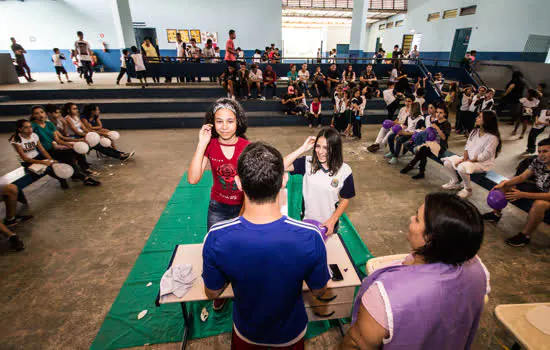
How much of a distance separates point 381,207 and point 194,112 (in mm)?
7644

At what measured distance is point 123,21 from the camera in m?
11.0

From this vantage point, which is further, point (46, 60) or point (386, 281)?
point (46, 60)

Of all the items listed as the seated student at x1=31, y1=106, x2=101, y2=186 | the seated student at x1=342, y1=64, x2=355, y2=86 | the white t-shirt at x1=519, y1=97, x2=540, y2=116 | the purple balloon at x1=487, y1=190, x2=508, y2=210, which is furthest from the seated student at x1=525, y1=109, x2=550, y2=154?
the seated student at x1=31, y1=106, x2=101, y2=186

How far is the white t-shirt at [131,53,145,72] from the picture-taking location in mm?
9398

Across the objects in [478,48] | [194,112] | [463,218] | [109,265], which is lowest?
[109,265]

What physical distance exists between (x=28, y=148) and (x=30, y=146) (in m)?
0.05

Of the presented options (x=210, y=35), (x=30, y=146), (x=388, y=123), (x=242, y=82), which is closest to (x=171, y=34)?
(x=210, y=35)

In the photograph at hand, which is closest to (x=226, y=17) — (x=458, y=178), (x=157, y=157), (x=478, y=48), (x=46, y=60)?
(x=46, y=60)

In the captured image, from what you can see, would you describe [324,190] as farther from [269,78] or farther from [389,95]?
[269,78]

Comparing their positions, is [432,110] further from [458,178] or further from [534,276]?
[534,276]

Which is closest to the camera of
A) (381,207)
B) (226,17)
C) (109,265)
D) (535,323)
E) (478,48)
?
(535,323)

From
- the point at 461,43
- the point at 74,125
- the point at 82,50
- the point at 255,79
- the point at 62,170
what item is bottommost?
the point at 62,170

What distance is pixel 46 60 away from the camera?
50.9 feet

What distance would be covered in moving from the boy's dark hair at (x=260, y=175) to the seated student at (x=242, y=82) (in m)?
9.28
